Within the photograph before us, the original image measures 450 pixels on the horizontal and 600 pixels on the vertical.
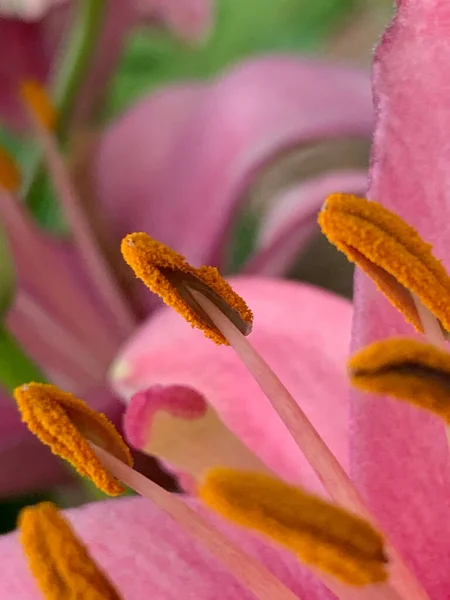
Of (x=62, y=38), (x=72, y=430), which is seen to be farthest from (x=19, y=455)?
(x=62, y=38)

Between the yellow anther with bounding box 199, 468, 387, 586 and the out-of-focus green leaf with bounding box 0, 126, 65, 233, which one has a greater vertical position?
the out-of-focus green leaf with bounding box 0, 126, 65, 233

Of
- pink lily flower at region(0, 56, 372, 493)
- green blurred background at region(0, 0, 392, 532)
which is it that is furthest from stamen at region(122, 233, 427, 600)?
→ green blurred background at region(0, 0, 392, 532)

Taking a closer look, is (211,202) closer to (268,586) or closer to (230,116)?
(230,116)

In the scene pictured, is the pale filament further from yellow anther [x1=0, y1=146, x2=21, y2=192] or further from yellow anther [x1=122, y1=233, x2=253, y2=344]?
yellow anther [x1=0, y1=146, x2=21, y2=192]

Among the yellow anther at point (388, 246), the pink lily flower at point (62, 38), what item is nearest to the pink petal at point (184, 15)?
the pink lily flower at point (62, 38)

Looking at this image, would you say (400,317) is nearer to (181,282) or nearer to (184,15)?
(181,282)

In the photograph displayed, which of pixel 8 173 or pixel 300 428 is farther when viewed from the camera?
pixel 8 173

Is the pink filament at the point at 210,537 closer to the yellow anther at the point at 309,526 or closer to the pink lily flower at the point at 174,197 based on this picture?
the yellow anther at the point at 309,526

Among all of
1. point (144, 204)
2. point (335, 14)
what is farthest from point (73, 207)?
point (335, 14)
